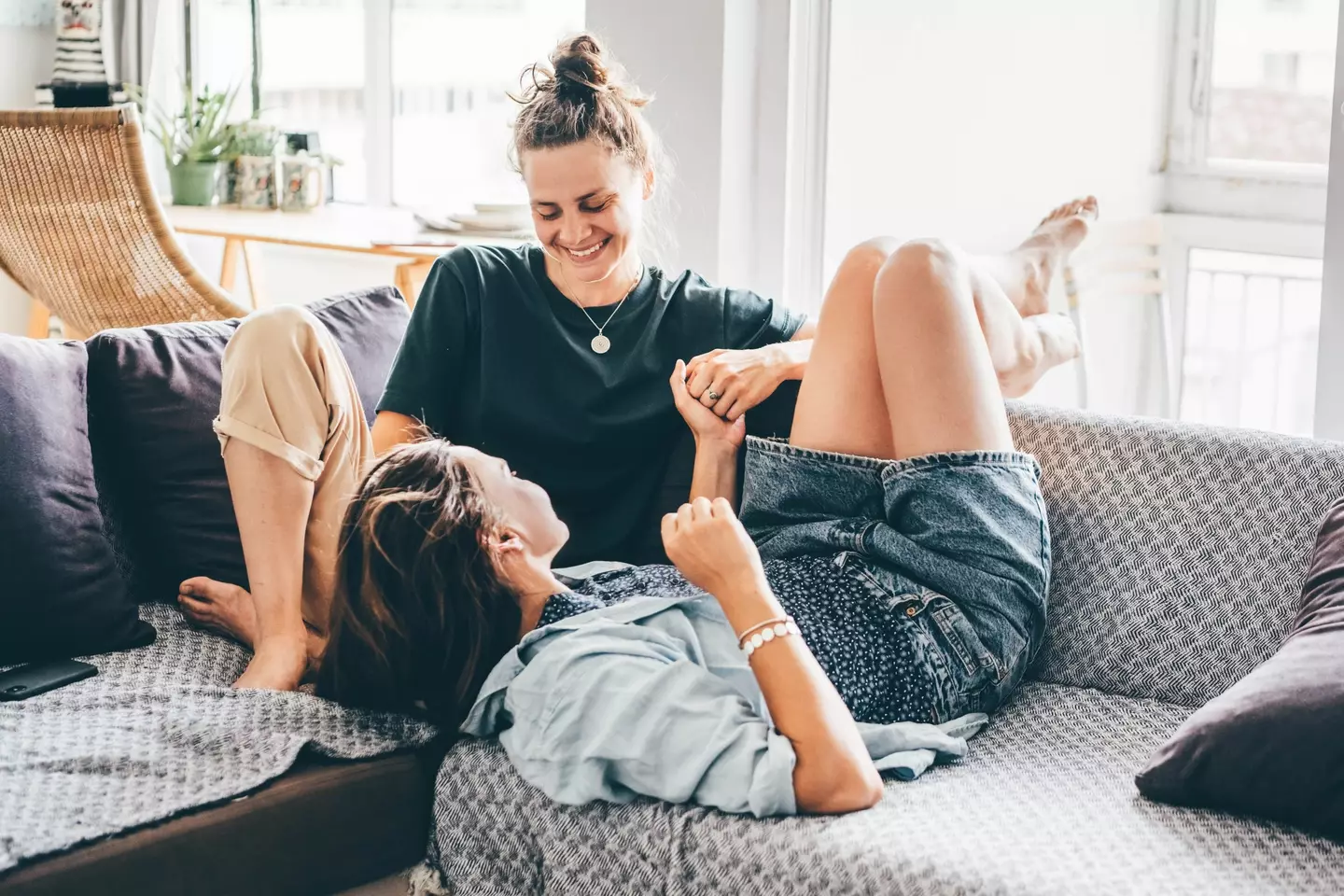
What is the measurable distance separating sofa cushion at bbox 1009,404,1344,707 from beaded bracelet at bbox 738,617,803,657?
1.84ft

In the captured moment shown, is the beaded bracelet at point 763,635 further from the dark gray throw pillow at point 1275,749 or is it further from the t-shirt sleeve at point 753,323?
the t-shirt sleeve at point 753,323

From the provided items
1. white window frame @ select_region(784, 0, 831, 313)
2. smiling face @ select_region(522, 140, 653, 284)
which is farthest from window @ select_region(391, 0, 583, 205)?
smiling face @ select_region(522, 140, 653, 284)

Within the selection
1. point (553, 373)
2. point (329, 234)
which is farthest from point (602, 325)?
point (329, 234)

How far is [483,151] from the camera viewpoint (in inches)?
170

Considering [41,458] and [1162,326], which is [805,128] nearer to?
[1162,326]

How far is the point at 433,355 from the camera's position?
2.00 m

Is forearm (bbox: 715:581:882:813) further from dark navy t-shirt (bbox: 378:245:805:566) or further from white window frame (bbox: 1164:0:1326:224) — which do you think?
white window frame (bbox: 1164:0:1326:224)

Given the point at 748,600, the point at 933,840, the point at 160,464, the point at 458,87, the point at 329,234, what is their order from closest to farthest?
the point at 933,840, the point at 748,600, the point at 160,464, the point at 329,234, the point at 458,87

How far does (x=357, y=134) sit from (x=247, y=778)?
11.2ft

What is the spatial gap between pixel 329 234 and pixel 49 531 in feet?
5.79

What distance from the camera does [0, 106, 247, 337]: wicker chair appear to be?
10.2 feet

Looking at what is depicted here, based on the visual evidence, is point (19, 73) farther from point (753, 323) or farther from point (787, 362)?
point (787, 362)

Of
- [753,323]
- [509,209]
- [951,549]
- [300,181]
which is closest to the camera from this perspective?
[951,549]

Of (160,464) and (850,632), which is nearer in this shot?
(850,632)
